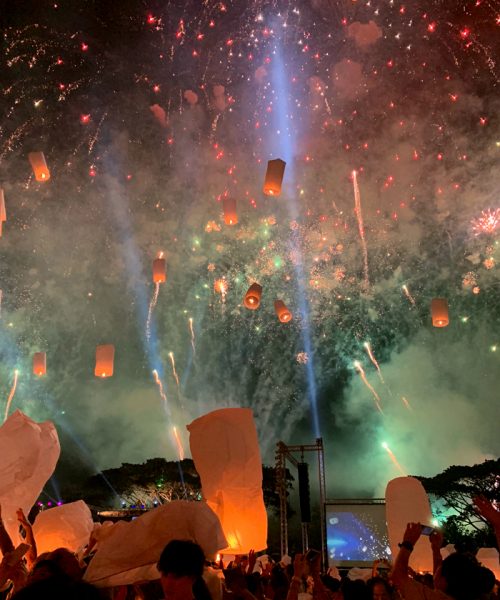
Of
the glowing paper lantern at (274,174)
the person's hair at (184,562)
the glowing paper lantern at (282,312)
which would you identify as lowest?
the person's hair at (184,562)

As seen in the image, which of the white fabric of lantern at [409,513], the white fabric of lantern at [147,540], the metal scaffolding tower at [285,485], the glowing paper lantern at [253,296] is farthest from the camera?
the metal scaffolding tower at [285,485]

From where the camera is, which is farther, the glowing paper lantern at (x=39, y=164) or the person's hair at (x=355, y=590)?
the glowing paper lantern at (x=39, y=164)

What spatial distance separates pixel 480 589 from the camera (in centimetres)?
240

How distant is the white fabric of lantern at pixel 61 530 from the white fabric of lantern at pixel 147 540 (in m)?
3.76

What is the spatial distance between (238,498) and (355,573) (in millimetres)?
1304

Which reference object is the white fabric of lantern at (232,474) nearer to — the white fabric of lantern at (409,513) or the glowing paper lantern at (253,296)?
the white fabric of lantern at (409,513)

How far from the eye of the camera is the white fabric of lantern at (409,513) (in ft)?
23.8

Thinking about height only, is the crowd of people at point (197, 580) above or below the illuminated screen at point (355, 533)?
above

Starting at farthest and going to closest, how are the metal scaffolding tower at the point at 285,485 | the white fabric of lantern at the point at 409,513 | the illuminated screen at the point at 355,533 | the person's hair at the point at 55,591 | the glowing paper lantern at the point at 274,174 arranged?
the illuminated screen at the point at 355,533
the metal scaffolding tower at the point at 285,485
the glowing paper lantern at the point at 274,174
the white fabric of lantern at the point at 409,513
the person's hair at the point at 55,591

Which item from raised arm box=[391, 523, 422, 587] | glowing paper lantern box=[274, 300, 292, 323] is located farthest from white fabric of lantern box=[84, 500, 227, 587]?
glowing paper lantern box=[274, 300, 292, 323]

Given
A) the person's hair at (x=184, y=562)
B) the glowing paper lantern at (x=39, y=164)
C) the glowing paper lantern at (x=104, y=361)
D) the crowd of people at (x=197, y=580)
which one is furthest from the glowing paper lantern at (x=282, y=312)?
the person's hair at (x=184, y=562)

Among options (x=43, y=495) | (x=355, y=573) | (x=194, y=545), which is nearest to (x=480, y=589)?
(x=194, y=545)

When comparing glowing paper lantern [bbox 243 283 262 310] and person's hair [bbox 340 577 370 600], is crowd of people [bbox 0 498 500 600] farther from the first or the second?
glowing paper lantern [bbox 243 283 262 310]

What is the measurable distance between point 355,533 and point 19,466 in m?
16.5
